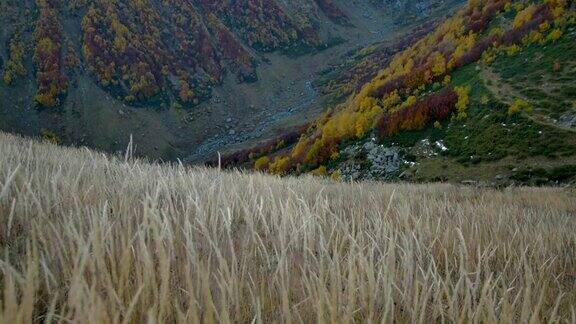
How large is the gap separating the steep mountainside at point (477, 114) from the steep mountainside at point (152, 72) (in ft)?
130

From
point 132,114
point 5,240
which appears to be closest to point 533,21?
point 5,240

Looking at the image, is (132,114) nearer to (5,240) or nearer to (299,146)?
(299,146)

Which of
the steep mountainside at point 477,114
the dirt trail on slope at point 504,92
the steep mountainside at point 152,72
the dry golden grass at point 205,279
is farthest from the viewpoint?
the steep mountainside at point 152,72

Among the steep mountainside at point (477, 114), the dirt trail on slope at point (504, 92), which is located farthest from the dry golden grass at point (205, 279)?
the dirt trail on slope at point (504, 92)

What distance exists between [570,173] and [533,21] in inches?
1027

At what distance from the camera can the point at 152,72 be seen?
10419 centimetres

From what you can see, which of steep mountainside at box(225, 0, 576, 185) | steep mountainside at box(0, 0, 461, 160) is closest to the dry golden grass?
steep mountainside at box(225, 0, 576, 185)

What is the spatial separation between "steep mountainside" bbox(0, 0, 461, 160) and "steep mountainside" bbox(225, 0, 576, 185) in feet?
130

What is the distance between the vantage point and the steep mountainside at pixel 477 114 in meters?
34.7

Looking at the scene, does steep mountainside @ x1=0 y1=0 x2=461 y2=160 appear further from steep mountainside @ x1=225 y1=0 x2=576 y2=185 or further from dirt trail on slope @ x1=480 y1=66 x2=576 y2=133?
dirt trail on slope @ x1=480 y1=66 x2=576 y2=133

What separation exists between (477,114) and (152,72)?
274 ft

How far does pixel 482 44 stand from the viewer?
2044 inches

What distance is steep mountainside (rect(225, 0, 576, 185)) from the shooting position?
34.7 metres

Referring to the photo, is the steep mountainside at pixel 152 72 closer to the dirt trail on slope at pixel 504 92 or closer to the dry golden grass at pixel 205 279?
the dirt trail on slope at pixel 504 92
